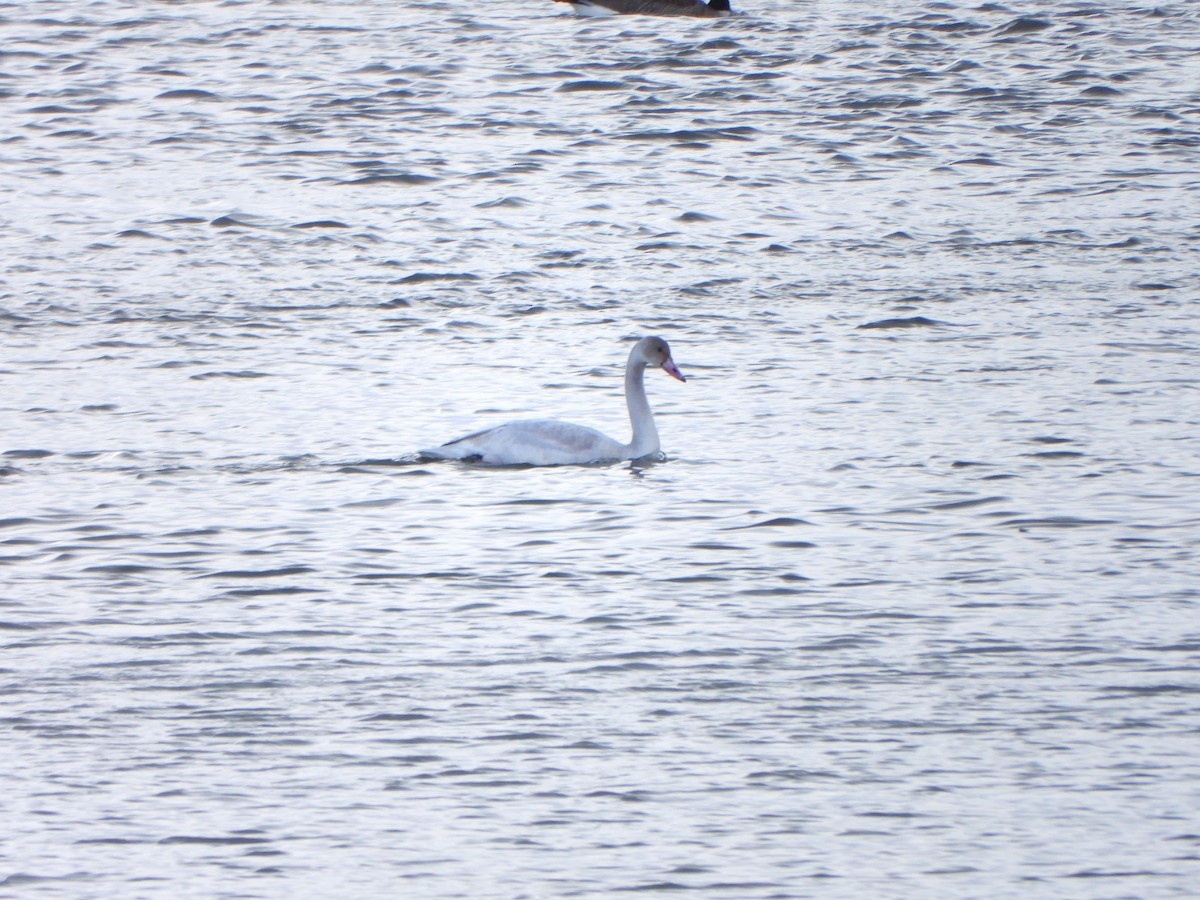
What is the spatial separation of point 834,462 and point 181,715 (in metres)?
4.99

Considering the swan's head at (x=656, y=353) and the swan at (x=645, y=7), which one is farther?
the swan at (x=645, y=7)

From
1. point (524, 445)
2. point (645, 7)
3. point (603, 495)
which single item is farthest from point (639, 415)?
point (645, 7)

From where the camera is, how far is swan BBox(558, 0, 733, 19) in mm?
31172

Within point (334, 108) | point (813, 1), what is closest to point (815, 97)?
point (334, 108)

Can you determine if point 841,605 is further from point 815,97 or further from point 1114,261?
point 815,97

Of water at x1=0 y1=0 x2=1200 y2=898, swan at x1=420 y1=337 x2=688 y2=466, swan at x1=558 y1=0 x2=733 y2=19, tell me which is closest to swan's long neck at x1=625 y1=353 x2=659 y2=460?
swan at x1=420 y1=337 x2=688 y2=466

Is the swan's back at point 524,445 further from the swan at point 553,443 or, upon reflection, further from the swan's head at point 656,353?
the swan's head at point 656,353

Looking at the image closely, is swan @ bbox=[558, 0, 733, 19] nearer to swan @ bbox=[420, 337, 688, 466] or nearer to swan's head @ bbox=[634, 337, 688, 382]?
swan's head @ bbox=[634, 337, 688, 382]

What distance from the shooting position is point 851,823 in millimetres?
6914

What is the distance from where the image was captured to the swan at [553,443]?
1196 cm

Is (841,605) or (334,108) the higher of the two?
(334,108)

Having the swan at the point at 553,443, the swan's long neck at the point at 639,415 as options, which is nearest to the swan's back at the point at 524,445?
the swan at the point at 553,443

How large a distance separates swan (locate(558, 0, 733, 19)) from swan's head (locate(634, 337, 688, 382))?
18.5 meters

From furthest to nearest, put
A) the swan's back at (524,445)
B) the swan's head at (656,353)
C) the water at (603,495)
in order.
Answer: the swan's head at (656,353), the swan's back at (524,445), the water at (603,495)
